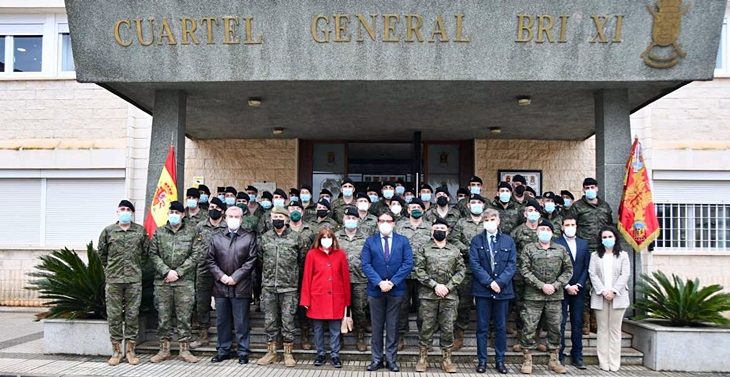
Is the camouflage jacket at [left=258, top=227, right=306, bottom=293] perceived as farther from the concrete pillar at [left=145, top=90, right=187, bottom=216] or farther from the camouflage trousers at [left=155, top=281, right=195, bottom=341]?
the concrete pillar at [left=145, top=90, right=187, bottom=216]

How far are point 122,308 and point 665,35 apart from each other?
8734 millimetres

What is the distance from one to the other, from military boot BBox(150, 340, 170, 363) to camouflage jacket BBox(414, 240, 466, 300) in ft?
12.0

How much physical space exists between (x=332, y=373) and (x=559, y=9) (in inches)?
238

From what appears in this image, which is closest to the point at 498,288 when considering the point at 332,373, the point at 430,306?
the point at 430,306

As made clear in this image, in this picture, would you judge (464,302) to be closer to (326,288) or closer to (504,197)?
(504,197)

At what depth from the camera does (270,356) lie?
26.8 feet

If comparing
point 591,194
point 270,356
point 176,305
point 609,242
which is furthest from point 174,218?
point 591,194

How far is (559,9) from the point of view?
8609 mm

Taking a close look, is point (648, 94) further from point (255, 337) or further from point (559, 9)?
point (255, 337)

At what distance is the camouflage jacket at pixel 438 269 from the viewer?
772 centimetres

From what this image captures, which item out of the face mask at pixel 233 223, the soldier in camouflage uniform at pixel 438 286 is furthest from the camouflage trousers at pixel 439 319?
the face mask at pixel 233 223

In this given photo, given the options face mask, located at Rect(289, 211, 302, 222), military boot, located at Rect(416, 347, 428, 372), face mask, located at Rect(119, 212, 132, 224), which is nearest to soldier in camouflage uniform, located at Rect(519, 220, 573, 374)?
military boot, located at Rect(416, 347, 428, 372)

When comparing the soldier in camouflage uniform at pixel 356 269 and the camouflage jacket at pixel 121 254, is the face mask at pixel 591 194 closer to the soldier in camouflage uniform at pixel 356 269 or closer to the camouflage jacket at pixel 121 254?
the soldier in camouflage uniform at pixel 356 269

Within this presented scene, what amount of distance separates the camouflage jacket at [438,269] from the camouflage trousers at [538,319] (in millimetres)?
987
